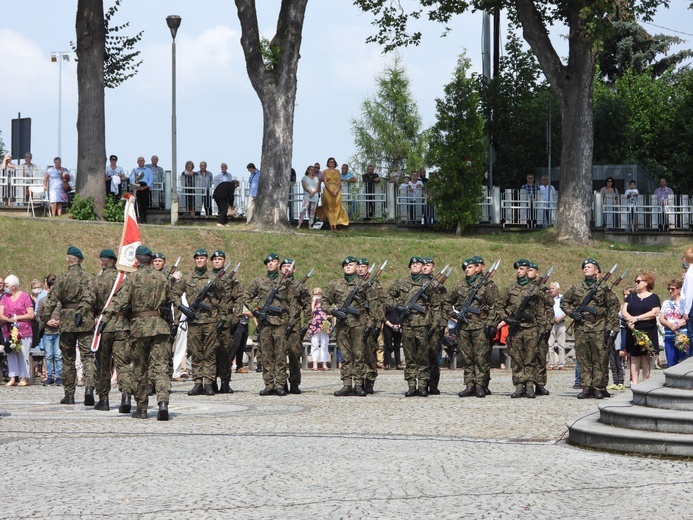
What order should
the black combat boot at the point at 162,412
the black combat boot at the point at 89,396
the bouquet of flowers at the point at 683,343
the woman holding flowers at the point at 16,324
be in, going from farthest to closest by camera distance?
the woman holding flowers at the point at 16,324
the bouquet of flowers at the point at 683,343
the black combat boot at the point at 89,396
the black combat boot at the point at 162,412

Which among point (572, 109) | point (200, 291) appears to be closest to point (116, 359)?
point (200, 291)

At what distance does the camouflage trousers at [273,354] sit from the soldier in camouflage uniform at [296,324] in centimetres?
11

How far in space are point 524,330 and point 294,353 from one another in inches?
128

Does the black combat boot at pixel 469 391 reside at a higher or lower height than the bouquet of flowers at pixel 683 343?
lower

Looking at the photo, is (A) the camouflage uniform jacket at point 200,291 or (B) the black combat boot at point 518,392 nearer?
(B) the black combat boot at point 518,392

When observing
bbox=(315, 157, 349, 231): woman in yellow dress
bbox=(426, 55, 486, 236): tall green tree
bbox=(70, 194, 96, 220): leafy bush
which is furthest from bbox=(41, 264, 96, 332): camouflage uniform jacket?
bbox=(426, 55, 486, 236): tall green tree

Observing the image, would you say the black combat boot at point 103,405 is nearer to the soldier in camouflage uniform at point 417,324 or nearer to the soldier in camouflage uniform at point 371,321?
the soldier in camouflage uniform at point 371,321

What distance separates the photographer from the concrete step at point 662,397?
13766 millimetres

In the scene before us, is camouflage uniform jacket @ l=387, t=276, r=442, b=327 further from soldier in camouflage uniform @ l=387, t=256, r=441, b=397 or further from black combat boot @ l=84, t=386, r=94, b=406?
black combat boot @ l=84, t=386, r=94, b=406

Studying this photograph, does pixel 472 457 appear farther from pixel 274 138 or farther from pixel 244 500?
pixel 274 138

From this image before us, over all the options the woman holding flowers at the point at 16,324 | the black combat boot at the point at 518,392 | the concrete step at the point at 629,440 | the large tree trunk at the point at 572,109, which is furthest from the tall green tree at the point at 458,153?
the concrete step at the point at 629,440

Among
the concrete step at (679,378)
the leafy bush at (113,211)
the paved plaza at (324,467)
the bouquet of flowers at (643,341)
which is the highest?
the leafy bush at (113,211)

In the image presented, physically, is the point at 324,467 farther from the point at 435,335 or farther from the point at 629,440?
the point at 435,335

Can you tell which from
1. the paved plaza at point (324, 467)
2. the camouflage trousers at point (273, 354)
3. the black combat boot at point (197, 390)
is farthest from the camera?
the black combat boot at point (197, 390)
